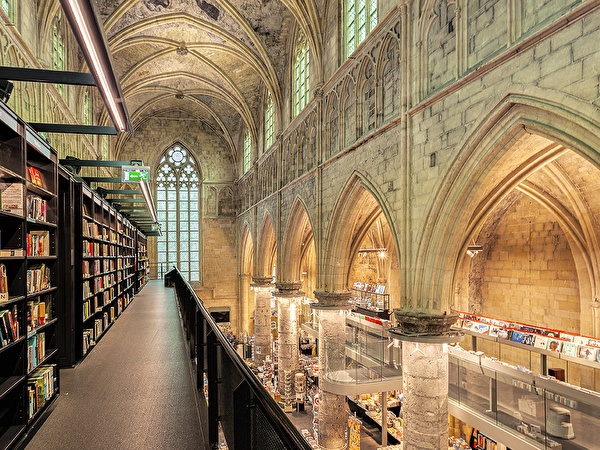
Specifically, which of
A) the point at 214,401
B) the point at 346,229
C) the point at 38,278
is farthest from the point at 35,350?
the point at 346,229

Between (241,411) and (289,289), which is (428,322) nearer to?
(241,411)

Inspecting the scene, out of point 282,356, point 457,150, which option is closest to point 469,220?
point 457,150

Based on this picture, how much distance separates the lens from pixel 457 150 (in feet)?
20.3

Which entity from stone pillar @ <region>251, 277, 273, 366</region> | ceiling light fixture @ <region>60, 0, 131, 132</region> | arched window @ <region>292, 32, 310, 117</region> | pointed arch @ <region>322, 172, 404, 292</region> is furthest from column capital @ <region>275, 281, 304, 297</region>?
ceiling light fixture @ <region>60, 0, 131, 132</region>

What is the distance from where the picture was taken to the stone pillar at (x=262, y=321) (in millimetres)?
19344

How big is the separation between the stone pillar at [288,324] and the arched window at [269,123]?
630 centimetres

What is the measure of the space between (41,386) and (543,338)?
8.13 m

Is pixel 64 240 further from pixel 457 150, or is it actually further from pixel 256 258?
pixel 256 258

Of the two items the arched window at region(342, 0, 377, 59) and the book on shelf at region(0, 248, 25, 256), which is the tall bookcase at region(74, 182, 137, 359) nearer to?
the book on shelf at region(0, 248, 25, 256)

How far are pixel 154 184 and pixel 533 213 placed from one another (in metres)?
20.1

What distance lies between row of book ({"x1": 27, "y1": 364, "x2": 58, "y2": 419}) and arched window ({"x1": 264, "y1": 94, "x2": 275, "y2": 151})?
1500cm

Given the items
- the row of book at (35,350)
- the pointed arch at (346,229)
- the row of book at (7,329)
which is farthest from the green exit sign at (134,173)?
the row of book at (7,329)

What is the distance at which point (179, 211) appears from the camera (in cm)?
2664

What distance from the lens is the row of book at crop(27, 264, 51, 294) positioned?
3814 mm
